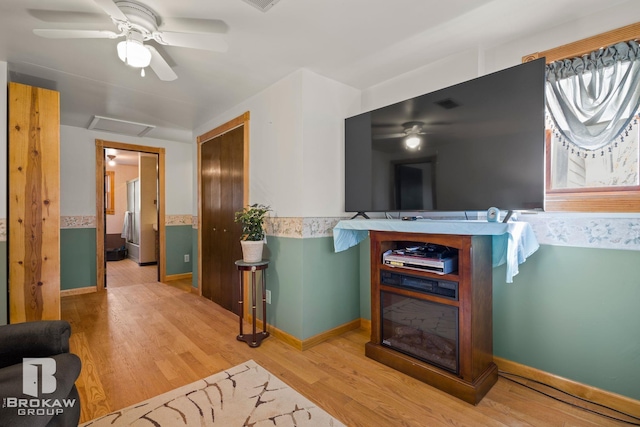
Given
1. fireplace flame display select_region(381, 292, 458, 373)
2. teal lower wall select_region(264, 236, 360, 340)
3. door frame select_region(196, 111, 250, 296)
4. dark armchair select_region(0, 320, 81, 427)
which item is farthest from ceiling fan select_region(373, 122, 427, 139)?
dark armchair select_region(0, 320, 81, 427)

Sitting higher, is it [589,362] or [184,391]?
[589,362]

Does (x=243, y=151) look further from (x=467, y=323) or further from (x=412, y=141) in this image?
(x=467, y=323)

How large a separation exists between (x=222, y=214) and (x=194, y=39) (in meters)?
2.12

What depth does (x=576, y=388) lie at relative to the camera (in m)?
1.81

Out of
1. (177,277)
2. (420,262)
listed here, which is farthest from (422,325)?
(177,277)

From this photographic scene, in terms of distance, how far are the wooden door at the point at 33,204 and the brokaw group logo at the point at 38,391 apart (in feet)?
5.62

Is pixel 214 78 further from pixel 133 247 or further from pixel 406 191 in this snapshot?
pixel 133 247

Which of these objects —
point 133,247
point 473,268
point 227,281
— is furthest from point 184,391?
point 133,247

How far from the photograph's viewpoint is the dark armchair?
38.1 inches

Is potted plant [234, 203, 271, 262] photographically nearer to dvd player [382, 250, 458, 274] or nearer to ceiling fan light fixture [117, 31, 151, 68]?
dvd player [382, 250, 458, 274]

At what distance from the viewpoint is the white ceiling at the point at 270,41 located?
1.77m

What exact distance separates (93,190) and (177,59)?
10.3 ft

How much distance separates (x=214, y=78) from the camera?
2.71 metres

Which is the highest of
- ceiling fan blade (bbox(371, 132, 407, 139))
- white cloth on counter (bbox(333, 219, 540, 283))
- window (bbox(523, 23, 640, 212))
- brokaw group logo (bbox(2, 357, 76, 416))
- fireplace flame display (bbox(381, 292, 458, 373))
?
ceiling fan blade (bbox(371, 132, 407, 139))
